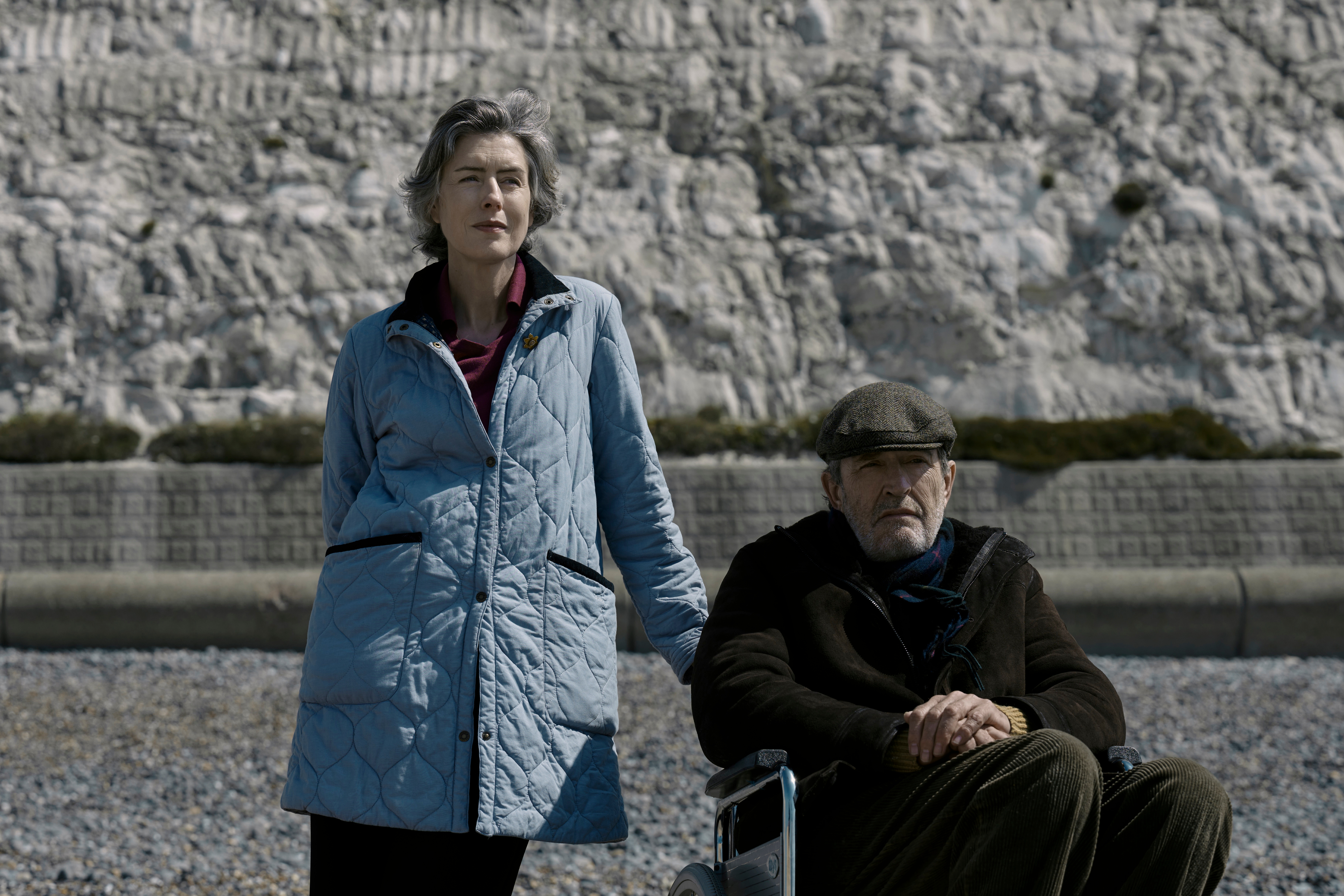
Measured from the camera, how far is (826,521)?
93.4 inches

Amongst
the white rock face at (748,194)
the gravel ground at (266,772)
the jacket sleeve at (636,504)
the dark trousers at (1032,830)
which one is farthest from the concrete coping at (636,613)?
the dark trousers at (1032,830)

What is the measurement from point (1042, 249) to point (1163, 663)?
25.4ft

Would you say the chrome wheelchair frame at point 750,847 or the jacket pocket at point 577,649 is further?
the jacket pocket at point 577,649

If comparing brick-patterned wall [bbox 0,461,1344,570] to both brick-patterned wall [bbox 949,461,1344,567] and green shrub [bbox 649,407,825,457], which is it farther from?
green shrub [bbox 649,407,825,457]

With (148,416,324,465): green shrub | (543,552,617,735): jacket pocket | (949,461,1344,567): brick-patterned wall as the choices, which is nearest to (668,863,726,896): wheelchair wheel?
(543,552,617,735): jacket pocket

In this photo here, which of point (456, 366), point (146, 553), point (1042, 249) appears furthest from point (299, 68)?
point (456, 366)

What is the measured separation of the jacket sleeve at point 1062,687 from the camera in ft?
6.73

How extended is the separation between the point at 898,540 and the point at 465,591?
0.81 metres

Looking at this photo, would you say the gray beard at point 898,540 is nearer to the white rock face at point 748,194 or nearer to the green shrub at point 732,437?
the green shrub at point 732,437

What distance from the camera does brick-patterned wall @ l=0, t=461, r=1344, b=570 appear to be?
9820 mm

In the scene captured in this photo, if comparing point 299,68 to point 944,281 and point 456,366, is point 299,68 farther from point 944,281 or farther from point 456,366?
point 456,366

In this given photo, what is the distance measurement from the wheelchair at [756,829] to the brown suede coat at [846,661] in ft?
0.16

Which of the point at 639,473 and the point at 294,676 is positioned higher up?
the point at 639,473

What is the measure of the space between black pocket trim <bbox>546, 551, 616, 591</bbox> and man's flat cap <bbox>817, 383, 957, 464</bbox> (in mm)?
480
